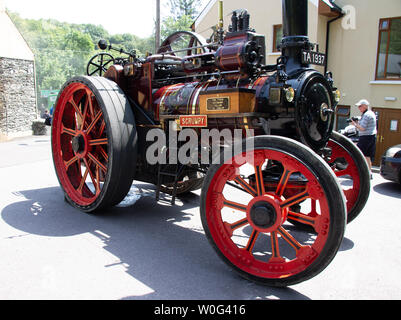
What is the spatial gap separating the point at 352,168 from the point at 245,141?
179 centimetres

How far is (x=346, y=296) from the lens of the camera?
282cm

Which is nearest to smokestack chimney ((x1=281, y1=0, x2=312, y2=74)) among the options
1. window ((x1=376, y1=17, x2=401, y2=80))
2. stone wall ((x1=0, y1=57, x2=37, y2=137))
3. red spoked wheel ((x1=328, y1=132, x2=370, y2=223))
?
red spoked wheel ((x1=328, y1=132, x2=370, y2=223))

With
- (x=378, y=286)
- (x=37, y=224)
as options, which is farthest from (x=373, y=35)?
(x=37, y=224)

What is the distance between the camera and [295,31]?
363 centimetres

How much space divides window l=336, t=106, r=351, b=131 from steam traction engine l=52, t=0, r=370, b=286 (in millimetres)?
7465

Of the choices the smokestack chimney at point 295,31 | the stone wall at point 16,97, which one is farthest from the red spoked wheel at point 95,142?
the stone wall at point 16,97

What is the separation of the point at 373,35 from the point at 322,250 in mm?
10279

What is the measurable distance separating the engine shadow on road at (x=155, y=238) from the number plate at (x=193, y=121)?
1.24m

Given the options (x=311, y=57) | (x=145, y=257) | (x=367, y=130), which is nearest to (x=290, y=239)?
(x=145, y=257)

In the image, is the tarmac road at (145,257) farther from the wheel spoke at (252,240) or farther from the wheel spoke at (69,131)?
the wheel spoke at (69,131)

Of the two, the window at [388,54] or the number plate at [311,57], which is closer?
the number plate at [311,57]

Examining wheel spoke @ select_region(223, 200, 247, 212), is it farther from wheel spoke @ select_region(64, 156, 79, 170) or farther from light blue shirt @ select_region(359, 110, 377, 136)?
light blue shirt @ select_region(359, 110, 377, 136)

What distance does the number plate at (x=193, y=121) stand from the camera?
3703 millimetres

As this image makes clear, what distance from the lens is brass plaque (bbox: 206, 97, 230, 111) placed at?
3419 mm
